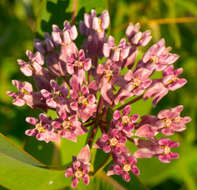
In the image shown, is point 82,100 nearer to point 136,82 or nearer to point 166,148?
point 136,82

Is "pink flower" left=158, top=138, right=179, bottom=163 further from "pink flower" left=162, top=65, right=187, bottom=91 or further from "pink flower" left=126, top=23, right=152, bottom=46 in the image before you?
"pink flower" left=126, top=23, right=152, bottom=46

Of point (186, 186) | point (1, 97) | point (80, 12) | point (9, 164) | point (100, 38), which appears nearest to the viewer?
point (9, 164)

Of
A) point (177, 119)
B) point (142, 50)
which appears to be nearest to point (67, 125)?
point (177, 119)

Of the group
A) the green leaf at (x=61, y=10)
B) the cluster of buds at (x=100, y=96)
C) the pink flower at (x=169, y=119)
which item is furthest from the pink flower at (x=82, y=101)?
the green leaf at (x=61, y=10)

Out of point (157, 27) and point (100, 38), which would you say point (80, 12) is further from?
point (157, 27)

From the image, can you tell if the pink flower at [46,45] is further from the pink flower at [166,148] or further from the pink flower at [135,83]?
the pink flower at [166,148]

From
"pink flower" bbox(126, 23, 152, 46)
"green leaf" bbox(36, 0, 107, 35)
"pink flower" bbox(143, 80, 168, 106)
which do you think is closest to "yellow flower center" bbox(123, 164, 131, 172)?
"pink flower" bbox(143, 80, 168, 106)

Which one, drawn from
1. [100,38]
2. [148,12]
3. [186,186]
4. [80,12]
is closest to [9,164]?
[100,38]
